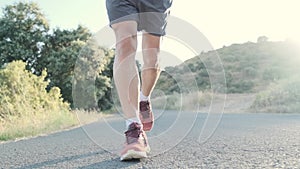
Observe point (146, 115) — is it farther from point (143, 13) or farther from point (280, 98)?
point (280, 98)

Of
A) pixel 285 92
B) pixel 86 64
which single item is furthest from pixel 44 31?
pixel 86 64

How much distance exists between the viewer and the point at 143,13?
2.45 m

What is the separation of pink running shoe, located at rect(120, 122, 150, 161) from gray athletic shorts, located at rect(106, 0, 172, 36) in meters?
0.65

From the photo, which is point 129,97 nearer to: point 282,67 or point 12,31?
point 12,31

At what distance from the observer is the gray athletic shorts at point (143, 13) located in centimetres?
233

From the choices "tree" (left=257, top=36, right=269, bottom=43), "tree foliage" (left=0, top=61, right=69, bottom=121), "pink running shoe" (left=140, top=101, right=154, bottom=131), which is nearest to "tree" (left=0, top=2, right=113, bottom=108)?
"tree foliage" (left=0, top=61, right=69, bottom=121)

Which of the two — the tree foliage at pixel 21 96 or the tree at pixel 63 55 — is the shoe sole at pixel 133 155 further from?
the tree at pixel 63 55

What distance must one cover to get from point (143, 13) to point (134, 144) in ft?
2.76

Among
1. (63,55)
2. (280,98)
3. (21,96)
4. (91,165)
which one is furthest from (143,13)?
(63,55)

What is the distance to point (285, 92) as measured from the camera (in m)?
13.8

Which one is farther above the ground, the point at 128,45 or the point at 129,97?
the point at 128,45

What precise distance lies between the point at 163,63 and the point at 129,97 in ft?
2.64

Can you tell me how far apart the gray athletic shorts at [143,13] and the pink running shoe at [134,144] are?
65cm

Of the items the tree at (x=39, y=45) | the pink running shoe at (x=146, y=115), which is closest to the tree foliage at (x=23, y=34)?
the tree at (x=39, y=45)
